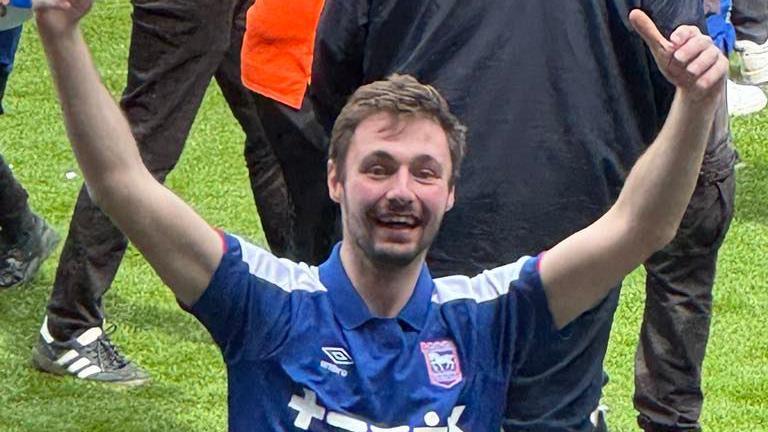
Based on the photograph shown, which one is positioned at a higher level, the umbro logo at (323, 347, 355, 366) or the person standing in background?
the umbro logo at (323, 347, 355, 366)

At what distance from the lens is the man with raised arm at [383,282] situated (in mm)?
→ 3010

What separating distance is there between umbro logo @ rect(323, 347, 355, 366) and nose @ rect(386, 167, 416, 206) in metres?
0.28

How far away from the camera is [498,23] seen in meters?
3.70

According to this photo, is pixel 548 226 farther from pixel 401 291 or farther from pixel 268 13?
pixel 268 13

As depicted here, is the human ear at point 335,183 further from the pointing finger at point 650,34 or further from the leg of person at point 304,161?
the leg of person at point 304,161

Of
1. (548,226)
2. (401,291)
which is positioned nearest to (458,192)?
(548,226)

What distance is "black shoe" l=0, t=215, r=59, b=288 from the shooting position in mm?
6402

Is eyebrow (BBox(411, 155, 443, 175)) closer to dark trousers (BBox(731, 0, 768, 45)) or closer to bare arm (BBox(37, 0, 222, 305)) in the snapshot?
bare arm (BBox(37, 0, 222, 305))

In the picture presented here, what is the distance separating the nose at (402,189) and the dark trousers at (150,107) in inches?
91.0

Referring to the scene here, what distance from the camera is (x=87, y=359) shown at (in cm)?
561

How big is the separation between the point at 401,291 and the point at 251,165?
2939mm

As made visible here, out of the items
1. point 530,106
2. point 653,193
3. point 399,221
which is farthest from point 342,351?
point 530,106

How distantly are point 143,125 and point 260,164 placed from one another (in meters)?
0.71

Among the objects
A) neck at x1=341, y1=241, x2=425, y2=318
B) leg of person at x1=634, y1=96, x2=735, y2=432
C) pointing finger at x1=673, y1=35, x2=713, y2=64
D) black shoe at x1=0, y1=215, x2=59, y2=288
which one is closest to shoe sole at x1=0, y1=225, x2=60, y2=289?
black shoe at x1=0, y1=215, x2=59, y2=288
